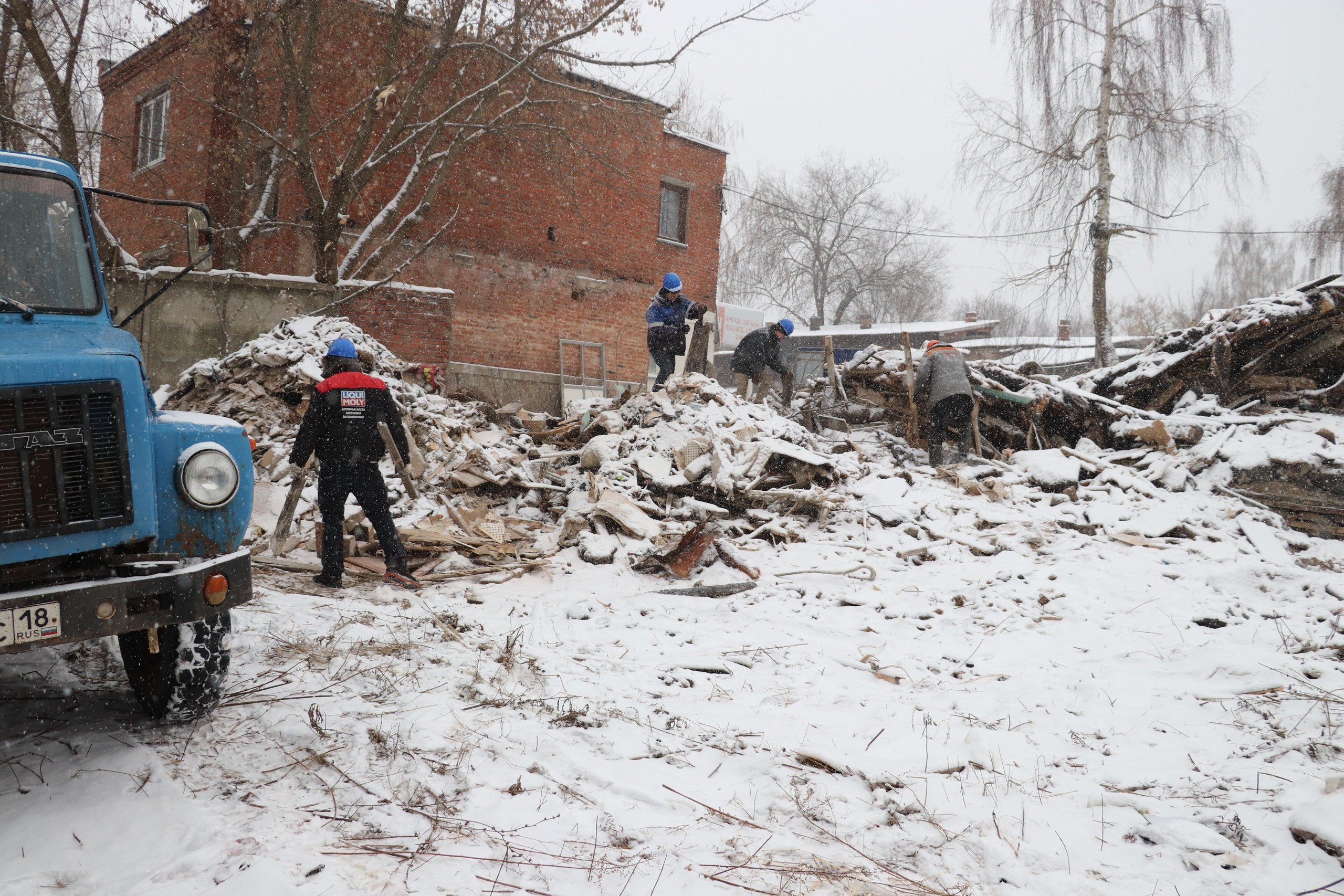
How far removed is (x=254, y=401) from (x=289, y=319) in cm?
152

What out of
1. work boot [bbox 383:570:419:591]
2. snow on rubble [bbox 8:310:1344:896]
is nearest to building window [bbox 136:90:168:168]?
snow on rubble [bbox 8:310:1344:896]

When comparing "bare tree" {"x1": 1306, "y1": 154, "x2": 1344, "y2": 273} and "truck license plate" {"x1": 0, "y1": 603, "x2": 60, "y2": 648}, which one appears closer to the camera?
"truck license plate" {"x1": 0, "y1": 603, "x2": 60, "y2": 648}

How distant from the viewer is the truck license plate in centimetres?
268

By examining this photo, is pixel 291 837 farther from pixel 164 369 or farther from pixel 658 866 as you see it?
pixel 164 369

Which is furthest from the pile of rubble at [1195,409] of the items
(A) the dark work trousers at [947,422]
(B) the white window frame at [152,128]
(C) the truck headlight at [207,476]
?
(B) the white window frame at [152,128]

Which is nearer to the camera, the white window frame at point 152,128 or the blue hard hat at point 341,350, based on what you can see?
the blue hard hat at point 341,350

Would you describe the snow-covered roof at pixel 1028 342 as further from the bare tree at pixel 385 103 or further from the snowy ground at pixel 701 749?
the snowy ground at pixel 701 749

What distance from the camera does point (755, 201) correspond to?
4594cm

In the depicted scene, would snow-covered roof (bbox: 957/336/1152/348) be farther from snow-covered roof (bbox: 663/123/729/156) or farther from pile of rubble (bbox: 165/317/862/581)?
pile of rubble (bbox: 165/317/862/581)

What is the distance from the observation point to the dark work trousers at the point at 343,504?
6496 mm

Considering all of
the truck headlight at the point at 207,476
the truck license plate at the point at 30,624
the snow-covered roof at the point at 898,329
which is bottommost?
the truck license plate at the point at 30,624

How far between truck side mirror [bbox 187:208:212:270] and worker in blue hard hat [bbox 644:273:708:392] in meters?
8.11

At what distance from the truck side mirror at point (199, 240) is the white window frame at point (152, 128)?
14.6 m

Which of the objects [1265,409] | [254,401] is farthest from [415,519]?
[1265,409]
